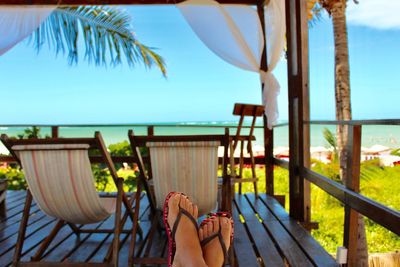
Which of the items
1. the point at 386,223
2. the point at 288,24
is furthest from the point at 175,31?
the point at 386,223

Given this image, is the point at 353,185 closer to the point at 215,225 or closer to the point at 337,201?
the point at 215,225

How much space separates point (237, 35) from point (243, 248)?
2579 mm

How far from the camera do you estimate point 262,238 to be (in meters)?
2.82

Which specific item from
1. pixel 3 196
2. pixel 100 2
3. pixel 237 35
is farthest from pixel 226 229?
pixel 100 2

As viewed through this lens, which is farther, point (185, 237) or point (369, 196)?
point (369, 196)

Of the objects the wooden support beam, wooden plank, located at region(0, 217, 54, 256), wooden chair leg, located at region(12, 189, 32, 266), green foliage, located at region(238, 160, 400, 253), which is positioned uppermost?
the wooden support beam

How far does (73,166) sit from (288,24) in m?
2.36

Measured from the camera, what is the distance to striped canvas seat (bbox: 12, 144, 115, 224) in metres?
2.13

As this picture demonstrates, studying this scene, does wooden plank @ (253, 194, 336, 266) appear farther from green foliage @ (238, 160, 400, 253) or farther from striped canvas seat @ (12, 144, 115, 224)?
green foliage @ (238, 160, 400, 253)

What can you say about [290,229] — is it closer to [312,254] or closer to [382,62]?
[312,254]

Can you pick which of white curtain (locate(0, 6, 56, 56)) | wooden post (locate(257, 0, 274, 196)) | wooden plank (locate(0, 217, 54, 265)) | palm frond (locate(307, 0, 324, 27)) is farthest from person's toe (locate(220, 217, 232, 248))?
palm frond (locate(307, 0, 324, 27))

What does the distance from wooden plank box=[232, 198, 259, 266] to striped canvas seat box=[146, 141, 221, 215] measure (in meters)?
0.44

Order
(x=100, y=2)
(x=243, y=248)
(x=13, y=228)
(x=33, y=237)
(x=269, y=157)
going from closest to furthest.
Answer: (x=243, y=248)
(x=33, y=237)
(x=13, y=228)
(x=100, y=2)
(x=269, y=157)

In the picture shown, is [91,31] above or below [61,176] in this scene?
above
